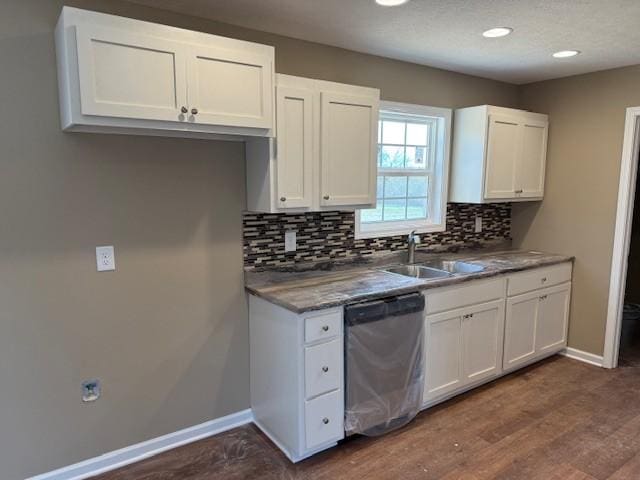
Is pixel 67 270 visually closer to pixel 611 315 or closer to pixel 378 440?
pixel 378 440

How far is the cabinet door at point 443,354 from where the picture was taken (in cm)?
274

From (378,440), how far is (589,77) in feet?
10.3

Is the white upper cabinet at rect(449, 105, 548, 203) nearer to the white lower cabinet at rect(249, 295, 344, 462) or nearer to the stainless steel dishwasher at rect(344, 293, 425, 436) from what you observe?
the stainless steel dishwasher at rect(344, 293, 425, 436)

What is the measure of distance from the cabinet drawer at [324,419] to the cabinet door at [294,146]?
105 cm

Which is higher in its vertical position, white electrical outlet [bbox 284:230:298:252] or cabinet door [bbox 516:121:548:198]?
Result: cabinet door [bbox 516:121:548:198]

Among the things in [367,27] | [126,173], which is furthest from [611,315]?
[126,173]

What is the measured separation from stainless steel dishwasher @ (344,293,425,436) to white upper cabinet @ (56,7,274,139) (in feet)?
3.77

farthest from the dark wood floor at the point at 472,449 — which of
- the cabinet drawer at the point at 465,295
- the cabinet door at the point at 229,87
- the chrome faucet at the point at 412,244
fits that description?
the cabinet door at the point at 229,87

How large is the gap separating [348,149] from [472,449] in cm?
183

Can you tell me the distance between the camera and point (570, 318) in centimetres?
371

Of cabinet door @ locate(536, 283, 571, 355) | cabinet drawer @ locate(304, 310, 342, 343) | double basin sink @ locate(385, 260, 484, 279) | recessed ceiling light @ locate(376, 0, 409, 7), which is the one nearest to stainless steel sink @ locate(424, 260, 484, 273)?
double basin sink @ locate(385, 260, 484, 279)

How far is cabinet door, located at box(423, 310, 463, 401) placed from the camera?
8.99 feet

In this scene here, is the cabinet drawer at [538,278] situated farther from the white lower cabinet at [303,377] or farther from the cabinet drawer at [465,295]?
the white lower cabinet at [303,377]

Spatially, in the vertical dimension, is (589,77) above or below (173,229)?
above
